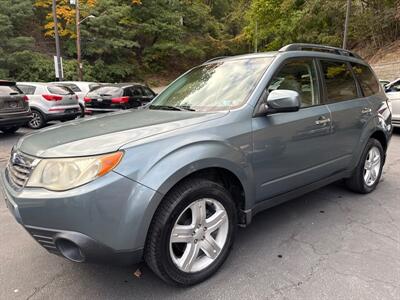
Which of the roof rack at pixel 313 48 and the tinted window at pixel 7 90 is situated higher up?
the roof rack at pixel 313 48

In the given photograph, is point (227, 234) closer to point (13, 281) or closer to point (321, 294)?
point (321, 294)

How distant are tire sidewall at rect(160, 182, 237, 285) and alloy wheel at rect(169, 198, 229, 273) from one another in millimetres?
32

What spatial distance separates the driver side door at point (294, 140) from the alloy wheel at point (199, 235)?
0.48m

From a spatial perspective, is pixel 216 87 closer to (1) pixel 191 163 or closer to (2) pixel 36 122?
(1) pixel 191 163

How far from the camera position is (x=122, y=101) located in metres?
10.8

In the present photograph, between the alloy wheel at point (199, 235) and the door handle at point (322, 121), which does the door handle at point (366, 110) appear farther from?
the alloy wheel at point (199, 235)

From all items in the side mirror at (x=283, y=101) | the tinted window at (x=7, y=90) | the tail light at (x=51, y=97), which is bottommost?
the tail light at (x=51, y=97)

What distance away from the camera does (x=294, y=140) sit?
3121mm

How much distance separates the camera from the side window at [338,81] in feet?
12.0

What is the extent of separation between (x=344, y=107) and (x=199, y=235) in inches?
89.5

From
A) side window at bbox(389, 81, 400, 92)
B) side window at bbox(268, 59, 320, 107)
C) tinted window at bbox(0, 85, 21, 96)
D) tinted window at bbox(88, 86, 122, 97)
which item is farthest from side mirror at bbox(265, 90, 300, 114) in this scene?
tinted window at bbox(88, 86, 122, 97)

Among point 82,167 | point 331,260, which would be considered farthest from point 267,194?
point 82,167

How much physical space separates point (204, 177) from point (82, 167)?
3.00 feet

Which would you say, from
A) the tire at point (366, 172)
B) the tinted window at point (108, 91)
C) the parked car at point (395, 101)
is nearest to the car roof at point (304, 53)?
the tire at point (366, 172)
